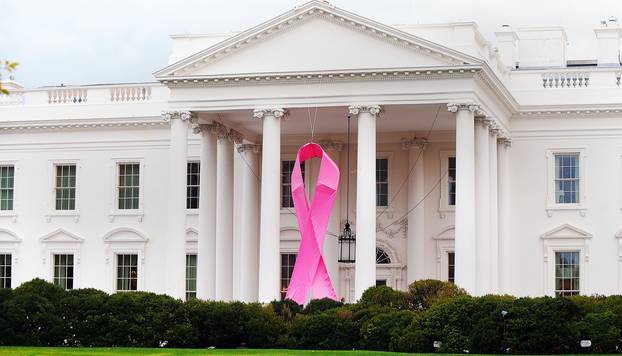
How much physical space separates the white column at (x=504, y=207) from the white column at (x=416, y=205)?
2.81 meters

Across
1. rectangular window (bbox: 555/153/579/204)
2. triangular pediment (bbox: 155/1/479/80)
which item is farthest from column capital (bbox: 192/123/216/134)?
rectangular window (bbox: 555/153/579/204)

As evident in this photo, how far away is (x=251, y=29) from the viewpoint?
38.2 m

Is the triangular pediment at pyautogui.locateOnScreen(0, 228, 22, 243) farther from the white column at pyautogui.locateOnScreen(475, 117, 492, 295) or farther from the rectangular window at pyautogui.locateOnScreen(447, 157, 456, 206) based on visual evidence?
the white column at pyautogui.locateOnScreen(475, 117, 492, 295)

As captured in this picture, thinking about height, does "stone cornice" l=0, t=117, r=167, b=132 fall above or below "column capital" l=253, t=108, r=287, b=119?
above

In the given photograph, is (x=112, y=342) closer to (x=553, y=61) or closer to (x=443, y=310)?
(x=443, y=310)

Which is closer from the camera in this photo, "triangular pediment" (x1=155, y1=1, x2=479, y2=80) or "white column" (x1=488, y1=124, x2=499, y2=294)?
"triangular pediment" (x1=155, y1=1, x2=479, y2=80)

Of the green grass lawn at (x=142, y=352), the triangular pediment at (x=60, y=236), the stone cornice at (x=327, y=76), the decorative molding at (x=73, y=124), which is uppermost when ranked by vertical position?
the stone cornice at (x=327, y=76)

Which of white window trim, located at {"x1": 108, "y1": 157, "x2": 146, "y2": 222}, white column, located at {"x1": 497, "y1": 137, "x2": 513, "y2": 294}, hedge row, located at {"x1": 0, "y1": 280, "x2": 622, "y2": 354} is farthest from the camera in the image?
white window trim, located at {"x1": 108, "y1": 157, "x2": 146, "y2": 222}

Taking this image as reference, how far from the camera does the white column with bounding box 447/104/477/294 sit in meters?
36.1

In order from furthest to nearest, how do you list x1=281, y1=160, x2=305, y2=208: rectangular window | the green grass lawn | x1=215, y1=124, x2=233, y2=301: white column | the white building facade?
1. x1=281, y1=160, x2=305, y2=208: rectangular window
2. x1=215, y1=124, x2=233, y2=301: white column
3. the white building facade
4. the green grass lawn

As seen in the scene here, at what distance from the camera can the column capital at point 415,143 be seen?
43.4 m

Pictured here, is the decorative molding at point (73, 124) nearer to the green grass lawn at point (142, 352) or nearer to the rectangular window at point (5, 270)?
the rectangular window at point (5, 270)

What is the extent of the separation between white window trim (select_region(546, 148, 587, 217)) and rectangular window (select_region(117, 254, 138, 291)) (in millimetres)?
16143

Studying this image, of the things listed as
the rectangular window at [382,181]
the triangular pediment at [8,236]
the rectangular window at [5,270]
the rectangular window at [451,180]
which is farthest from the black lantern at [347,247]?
the rectangular window at [5,270]
